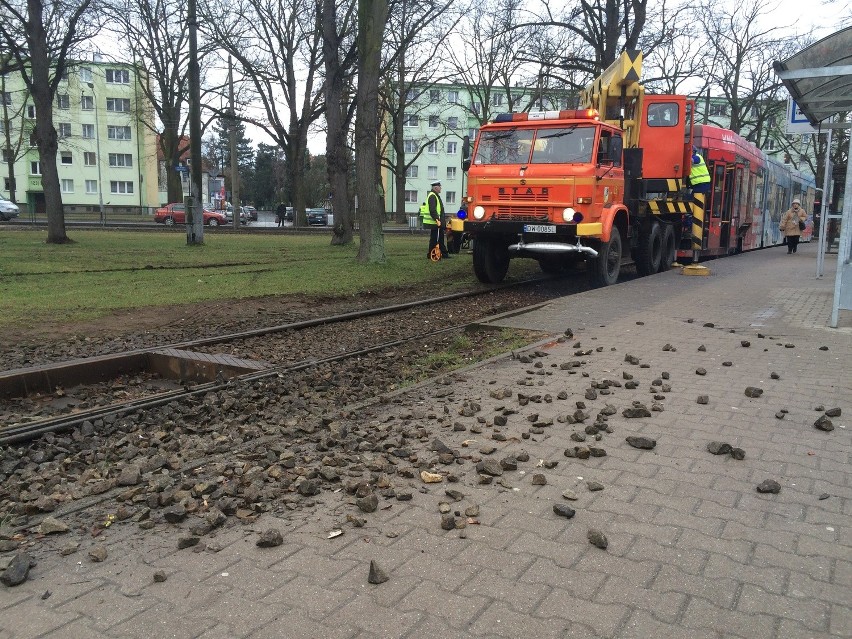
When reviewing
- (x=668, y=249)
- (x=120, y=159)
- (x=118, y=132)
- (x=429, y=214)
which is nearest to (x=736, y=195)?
(x=668, y=249)

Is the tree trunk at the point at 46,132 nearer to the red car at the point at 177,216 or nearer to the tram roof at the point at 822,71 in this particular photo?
the tram roof at the point at 822,71

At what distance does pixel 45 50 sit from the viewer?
22.5 m

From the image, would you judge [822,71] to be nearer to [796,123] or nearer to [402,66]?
[796,123]

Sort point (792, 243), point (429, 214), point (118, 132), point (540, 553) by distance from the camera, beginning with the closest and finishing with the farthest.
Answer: point (540, 553) → point (429, 214) → point (792, 243) → point (118, 132)

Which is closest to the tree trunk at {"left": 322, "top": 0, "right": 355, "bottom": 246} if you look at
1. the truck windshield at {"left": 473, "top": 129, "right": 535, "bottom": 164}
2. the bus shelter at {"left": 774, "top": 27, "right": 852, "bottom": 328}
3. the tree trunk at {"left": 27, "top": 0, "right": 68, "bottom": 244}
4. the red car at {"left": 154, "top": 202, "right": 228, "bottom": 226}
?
the tree trunk at {"left": 27, "top": 0, "right": 68, "bottom": 244}

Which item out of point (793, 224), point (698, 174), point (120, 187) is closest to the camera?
point (698, 174)

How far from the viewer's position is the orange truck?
497 inches

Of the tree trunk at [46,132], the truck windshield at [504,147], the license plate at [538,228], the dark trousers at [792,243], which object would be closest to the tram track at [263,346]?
the license plate at [538,228]

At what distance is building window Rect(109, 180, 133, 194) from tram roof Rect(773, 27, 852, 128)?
248ft

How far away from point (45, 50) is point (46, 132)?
2.48m

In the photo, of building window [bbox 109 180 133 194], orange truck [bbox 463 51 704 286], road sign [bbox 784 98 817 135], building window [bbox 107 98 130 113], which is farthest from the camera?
building window [bbox 109 180 133 194]

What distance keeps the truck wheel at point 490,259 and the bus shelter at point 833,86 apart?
596cm

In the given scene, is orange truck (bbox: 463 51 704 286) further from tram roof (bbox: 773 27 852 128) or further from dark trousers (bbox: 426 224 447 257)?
dark trousers (bbox: 426 224 447 257)

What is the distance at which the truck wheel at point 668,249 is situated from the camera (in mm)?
16953
